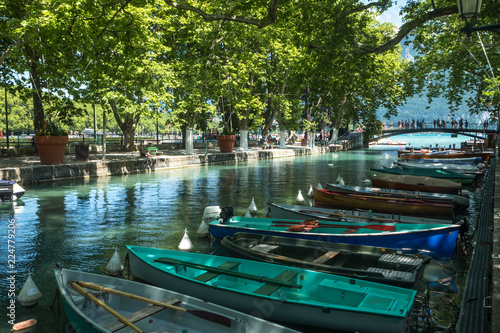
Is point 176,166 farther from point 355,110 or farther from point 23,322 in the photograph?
point 355,110

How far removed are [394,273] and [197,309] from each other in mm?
3373

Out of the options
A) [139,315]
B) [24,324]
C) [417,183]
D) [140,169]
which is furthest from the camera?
[140,169]

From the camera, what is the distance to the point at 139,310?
19.4 feet

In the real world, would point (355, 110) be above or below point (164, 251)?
above

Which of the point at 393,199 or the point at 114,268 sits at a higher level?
the point at 393,199

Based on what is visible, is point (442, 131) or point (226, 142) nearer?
point (226, 142)

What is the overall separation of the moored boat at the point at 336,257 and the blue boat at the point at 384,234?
0.66m

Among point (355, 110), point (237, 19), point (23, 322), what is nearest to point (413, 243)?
point (23, 322)

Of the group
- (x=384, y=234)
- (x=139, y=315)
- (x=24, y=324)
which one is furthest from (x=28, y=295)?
(x=384, y=234)

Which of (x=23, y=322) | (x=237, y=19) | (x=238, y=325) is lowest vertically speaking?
(x=23, y=322)

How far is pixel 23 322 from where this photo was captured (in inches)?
259

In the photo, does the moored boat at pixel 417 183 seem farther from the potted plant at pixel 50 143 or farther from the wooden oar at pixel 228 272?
the potted plant at pixel 50 143

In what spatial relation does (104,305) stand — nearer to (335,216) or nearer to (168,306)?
(168,306)

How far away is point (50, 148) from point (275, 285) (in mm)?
19497
